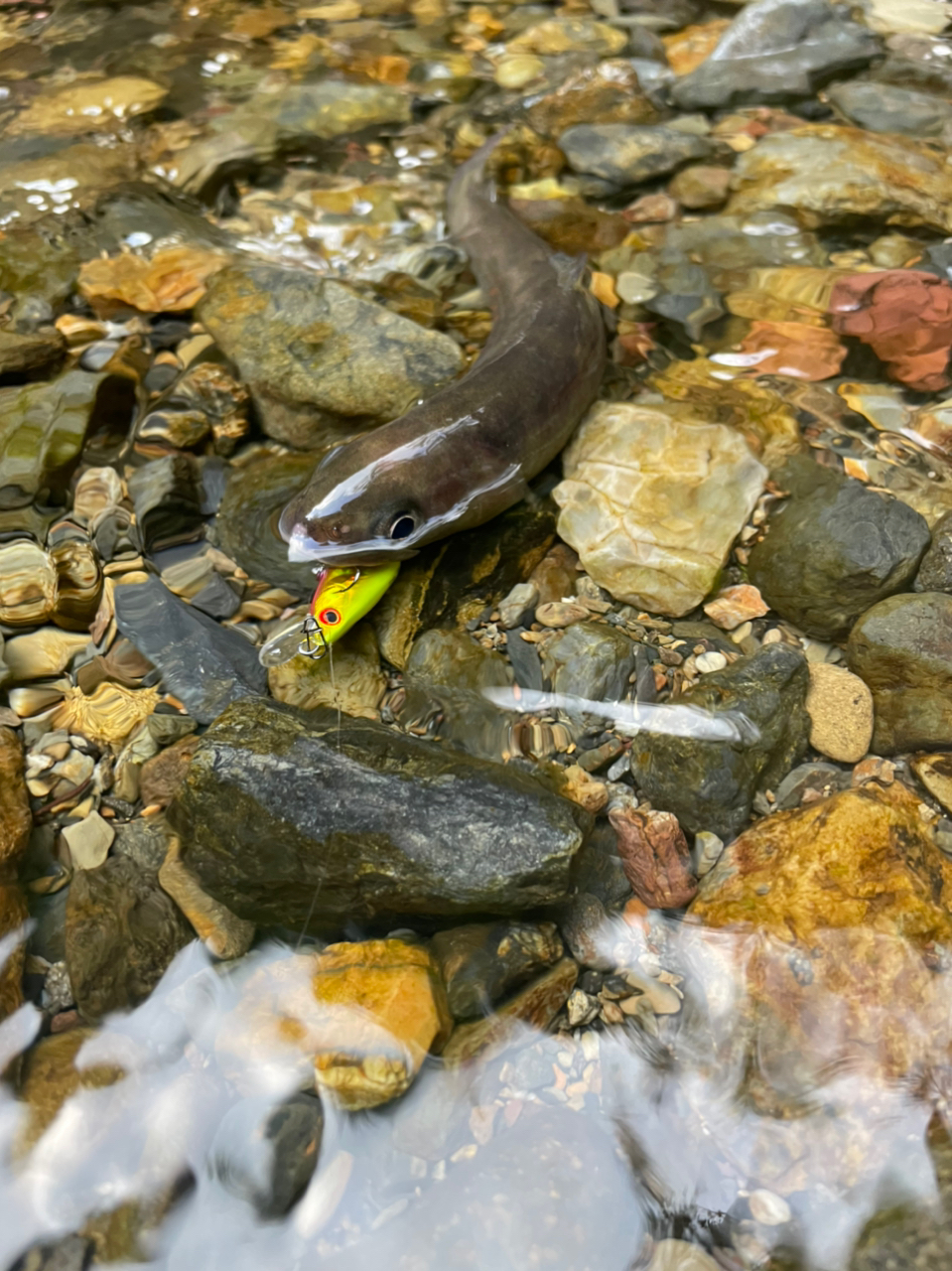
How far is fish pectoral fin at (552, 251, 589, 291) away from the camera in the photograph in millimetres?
3951

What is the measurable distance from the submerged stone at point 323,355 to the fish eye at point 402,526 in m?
0.74

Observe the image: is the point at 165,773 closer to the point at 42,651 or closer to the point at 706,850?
the point at 42,651

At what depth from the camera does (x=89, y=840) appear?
276 cm

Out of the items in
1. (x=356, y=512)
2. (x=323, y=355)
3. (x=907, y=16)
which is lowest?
(x=356, y=512)

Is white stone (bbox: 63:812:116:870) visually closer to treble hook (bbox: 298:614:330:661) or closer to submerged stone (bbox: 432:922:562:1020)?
treble hook (bbox: 298:614:330:661)

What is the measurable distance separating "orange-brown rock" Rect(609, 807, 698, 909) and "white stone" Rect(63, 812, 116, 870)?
166cm

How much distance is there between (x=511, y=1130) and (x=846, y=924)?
43.1 inches

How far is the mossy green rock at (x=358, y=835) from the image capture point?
2.46m

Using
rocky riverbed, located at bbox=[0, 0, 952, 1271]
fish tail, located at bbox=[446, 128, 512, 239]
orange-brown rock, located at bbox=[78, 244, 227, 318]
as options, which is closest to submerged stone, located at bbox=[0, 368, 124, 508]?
rocky riverbed, located at bbox=[0, 0, 952, 1271]

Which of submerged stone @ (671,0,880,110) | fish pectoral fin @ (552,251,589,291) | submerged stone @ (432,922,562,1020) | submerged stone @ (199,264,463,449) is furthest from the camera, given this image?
submerged stone @ (671,0,880,110)

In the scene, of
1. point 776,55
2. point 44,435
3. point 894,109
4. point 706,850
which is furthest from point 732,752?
point 776,55

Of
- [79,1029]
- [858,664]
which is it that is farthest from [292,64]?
[79,1029]

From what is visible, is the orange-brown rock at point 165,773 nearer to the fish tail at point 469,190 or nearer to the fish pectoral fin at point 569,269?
the fish pectoral fin at point 569,269

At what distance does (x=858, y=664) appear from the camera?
9.90 feet
